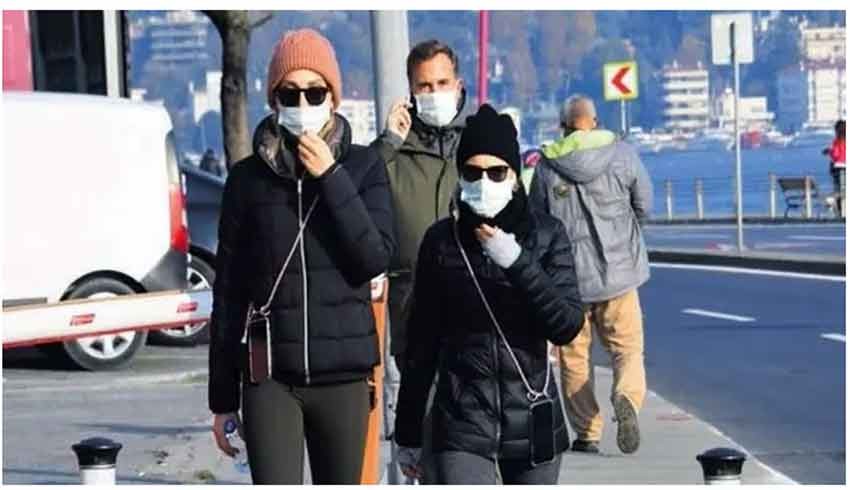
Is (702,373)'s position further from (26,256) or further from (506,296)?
(506,296)

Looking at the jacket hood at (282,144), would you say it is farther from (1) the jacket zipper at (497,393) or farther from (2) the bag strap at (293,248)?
(1) the jacket zipper at (497,393)

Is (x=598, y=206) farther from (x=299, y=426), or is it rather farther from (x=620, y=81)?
(x=620, y=81)

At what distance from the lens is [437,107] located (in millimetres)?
8531

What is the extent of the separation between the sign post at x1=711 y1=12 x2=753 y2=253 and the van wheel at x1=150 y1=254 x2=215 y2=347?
35.3ft

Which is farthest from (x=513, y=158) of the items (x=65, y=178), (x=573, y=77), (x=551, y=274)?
(x=573, y=77)

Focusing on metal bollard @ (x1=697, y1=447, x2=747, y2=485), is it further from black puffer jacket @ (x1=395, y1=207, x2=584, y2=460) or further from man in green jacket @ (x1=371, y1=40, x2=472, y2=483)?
man in green jacket @ (x1=371, y1=40, x2=472, y2=483)

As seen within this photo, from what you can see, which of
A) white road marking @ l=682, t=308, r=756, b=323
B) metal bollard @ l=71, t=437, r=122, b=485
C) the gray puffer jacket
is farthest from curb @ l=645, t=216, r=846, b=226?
metal bollard @ l=71, t=437, r=122, b=485

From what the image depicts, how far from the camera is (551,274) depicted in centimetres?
667

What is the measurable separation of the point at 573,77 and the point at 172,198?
546ft

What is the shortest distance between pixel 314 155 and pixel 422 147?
2009 millimetres

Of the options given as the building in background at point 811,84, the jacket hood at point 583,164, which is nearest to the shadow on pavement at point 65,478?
the jacket hood at point 583,164

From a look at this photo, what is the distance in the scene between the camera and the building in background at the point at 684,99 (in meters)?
A: 189

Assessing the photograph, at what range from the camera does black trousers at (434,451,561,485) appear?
6645 millimetres

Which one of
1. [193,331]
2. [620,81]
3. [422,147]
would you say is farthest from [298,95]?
[620,81]
